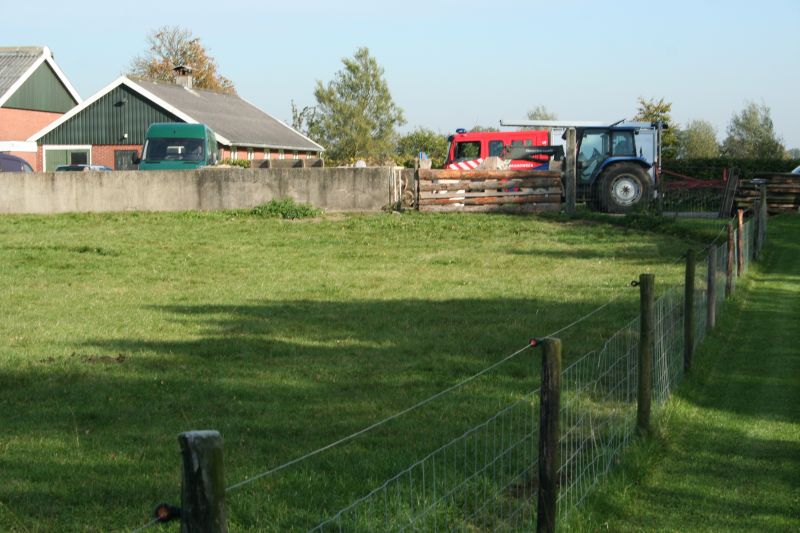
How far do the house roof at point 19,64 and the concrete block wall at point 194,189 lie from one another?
26712 millimetres

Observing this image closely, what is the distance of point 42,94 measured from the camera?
5672 cm

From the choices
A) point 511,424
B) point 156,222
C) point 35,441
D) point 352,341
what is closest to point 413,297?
point 352,341

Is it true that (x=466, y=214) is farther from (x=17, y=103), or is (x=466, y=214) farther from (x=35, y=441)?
(x=17, y=103)

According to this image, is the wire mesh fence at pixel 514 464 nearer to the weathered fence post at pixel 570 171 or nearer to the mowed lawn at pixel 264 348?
the mowed lawn at pixel 264 348

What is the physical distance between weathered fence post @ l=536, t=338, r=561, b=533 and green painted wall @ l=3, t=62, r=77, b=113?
5249 cm

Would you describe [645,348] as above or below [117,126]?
below

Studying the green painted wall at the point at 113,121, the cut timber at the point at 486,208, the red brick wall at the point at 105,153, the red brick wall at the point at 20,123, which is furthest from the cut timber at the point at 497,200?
the red brick wall at the point at 20,123

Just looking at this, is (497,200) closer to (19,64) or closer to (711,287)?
(711,287)

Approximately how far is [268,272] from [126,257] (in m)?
3.27

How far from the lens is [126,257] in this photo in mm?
19141

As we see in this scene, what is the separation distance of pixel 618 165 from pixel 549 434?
23543 millimetres

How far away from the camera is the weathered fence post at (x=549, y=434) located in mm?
4789

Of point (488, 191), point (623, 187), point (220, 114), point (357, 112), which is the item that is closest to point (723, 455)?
point (488, 191)

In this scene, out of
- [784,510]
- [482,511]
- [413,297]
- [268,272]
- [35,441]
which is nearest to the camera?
[482,511]
